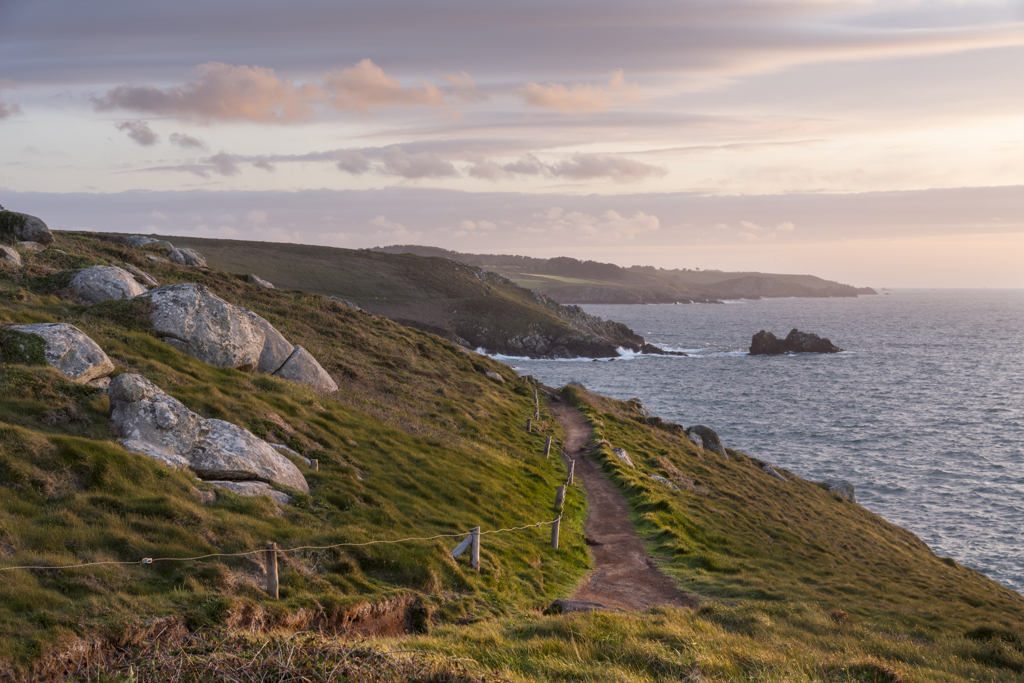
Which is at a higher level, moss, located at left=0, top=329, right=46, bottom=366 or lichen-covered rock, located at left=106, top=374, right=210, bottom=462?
moss, located at left=0, top=329, right=46, bottom=366

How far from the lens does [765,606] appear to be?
57.9 ft

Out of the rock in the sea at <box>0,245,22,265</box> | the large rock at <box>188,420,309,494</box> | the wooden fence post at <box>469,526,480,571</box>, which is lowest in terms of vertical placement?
the wooden fence post at <box>469,526,480,571</box>

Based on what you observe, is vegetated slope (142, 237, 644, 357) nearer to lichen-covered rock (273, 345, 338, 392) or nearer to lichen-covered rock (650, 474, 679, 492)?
lichen-covered rock (650, 474, 679, 492)

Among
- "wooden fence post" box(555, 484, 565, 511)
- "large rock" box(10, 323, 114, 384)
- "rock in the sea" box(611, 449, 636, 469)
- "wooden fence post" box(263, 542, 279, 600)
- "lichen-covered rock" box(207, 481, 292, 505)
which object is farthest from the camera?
"rock in the sea" box(611, 449, 636, 469)

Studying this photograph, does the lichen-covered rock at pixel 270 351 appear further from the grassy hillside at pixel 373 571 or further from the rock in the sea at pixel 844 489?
the rock in the sea at pixel 844 489

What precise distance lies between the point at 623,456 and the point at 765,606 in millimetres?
19061

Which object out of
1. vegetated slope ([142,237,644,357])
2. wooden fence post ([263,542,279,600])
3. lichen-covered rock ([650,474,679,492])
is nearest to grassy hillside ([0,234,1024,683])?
wooden fence post ([263,542,279,600])

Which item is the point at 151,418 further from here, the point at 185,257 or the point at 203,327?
the point at 185,257

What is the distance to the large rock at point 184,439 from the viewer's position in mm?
14984

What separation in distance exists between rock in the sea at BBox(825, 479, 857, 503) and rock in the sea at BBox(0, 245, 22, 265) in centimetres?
5242

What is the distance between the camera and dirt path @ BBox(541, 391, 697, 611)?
18594 millimetres

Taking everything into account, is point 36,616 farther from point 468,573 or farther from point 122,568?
point 468,573

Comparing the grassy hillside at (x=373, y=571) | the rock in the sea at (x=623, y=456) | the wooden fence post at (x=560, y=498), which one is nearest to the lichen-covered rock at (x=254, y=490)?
the grassy hillside at (x=373, y=571)

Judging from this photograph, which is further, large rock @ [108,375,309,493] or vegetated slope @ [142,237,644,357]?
vegetated slope @ [142,237,644,357]
